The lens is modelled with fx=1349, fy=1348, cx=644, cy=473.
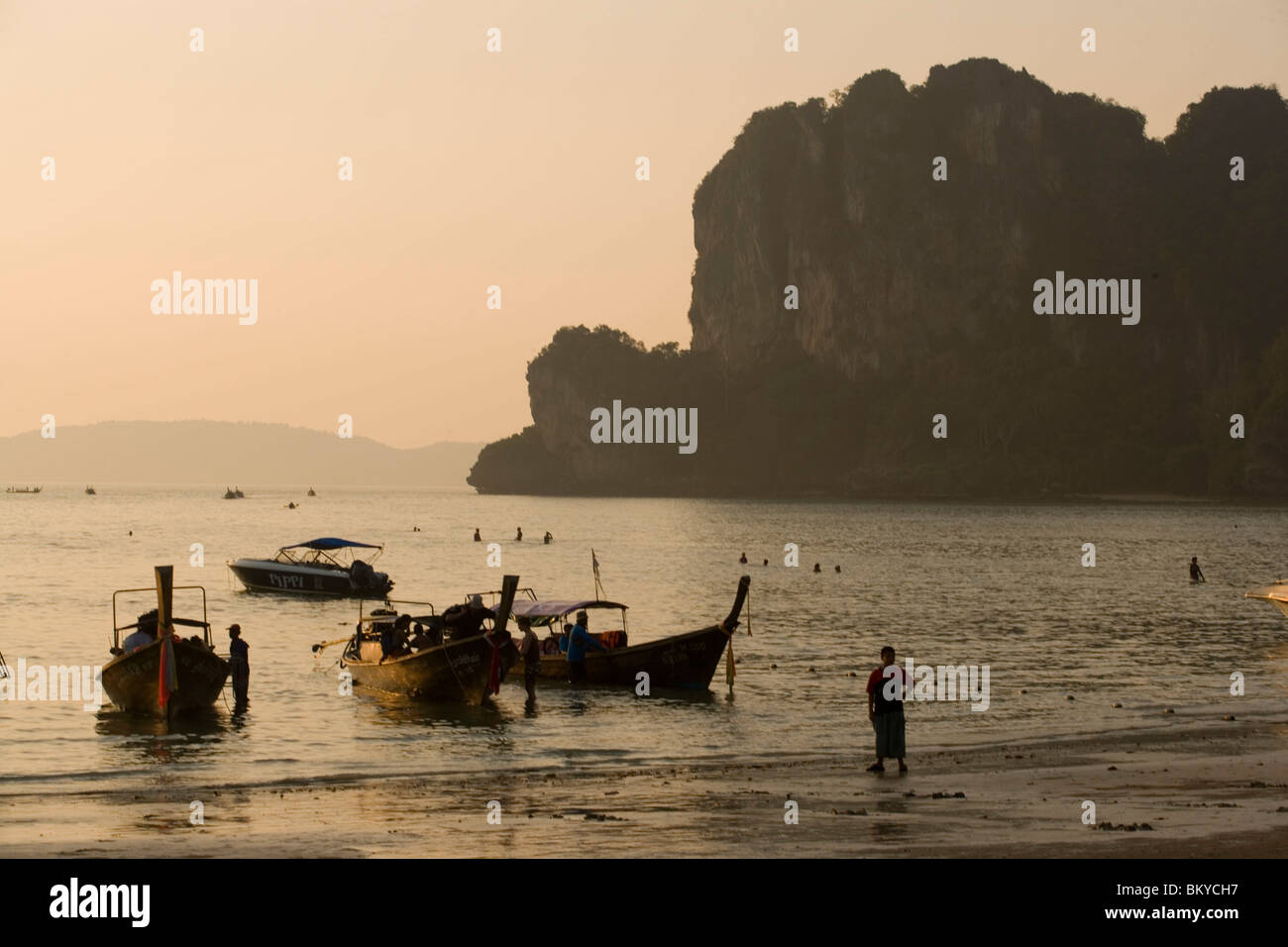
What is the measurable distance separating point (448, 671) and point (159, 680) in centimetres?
564

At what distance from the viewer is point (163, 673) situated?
2455cm

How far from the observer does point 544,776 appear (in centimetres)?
2031

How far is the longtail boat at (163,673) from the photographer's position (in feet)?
80.8

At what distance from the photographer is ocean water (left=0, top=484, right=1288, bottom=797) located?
75.9 ft

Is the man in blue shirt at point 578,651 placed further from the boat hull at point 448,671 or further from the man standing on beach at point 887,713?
the man standing on beach at point 887,713

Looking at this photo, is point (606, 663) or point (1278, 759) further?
point (606, 663)

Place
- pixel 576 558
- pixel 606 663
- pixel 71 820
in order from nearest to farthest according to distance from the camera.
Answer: pixel 71 820
pixel 606 663
pixel 576 558

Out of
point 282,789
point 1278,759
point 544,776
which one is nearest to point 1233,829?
point 1278,759

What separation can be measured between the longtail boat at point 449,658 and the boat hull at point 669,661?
242cm

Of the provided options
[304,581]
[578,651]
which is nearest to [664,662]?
[578,651]
